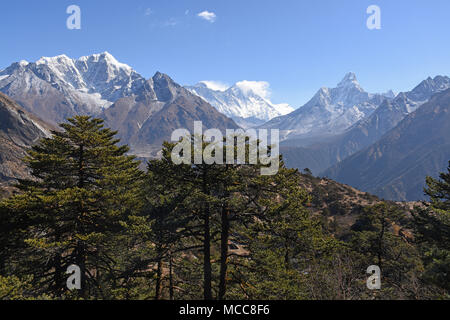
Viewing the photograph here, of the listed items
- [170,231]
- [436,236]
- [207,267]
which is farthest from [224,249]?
[436,236]

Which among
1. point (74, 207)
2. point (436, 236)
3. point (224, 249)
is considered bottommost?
point (224, 249)

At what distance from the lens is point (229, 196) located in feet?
43.5

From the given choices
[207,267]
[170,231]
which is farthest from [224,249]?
[170,231]

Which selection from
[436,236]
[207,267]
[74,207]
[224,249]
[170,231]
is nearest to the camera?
[224,249]

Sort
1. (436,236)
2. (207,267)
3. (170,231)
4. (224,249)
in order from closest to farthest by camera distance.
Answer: (224,249) < (207,267) < (170,231) < (436,236)

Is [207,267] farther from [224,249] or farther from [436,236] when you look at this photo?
[436,236]

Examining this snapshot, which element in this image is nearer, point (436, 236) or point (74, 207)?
point (74, 207)

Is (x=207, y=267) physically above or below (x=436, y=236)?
below

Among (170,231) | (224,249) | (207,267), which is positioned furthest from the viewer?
Result: (170,231)

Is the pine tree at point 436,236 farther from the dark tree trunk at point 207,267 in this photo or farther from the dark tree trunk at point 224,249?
the dark tree trunk at point 207,267

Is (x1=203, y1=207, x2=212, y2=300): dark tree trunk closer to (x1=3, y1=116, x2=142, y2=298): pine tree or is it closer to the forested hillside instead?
the forested hillside

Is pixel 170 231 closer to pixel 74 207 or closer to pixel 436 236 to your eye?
pixel 74 207

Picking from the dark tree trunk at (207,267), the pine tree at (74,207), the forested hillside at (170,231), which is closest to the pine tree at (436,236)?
the forested hillside at (170,231)
